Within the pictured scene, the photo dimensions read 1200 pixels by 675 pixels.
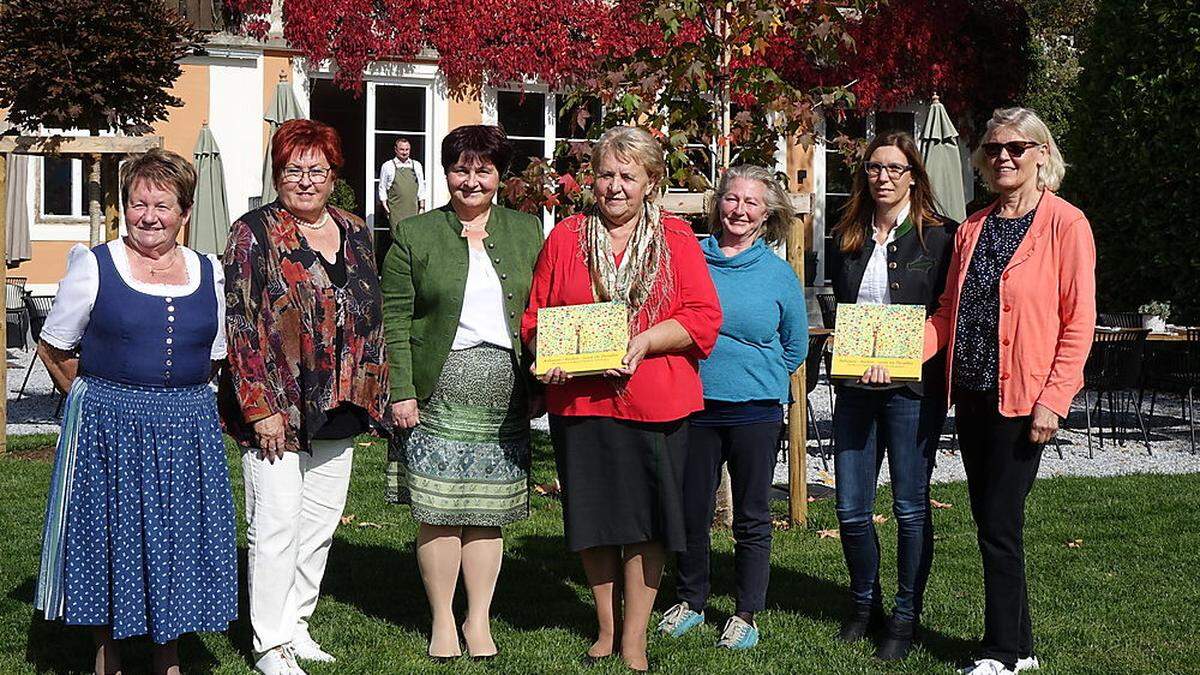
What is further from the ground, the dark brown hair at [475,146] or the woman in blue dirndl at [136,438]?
the dark brown hair at [475,146]

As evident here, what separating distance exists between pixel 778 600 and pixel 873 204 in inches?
76.2

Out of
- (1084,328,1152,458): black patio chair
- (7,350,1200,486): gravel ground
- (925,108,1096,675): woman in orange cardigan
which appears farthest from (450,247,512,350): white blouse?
(1084,328,1152,458): black patio chair

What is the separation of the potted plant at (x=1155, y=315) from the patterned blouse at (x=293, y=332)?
868 centimetres

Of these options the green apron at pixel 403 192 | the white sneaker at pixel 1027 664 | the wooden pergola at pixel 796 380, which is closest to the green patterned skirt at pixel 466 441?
the white sneaker at pixel 1027 664

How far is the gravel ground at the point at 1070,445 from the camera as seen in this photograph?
9.93 meters

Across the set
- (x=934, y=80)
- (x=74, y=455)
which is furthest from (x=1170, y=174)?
(x=74, y=455)

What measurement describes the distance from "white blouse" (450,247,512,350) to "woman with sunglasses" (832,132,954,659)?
133 centimetres

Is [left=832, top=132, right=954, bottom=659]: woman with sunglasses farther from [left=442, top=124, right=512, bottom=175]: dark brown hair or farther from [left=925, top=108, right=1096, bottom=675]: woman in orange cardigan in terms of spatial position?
[left=442, top=124, right=512, bottom=175]: dark brown hair

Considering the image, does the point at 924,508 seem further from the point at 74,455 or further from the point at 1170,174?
the point at 1170,174

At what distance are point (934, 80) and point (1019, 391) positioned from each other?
15.2 meters

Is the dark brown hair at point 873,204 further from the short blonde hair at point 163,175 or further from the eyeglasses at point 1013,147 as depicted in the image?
the short blonde hair at point 163,175

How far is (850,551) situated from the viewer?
17.5 feet

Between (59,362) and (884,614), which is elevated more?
(59,362)

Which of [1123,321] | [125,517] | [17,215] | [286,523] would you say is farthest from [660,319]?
[17,215]
